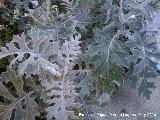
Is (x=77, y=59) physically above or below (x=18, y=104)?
above

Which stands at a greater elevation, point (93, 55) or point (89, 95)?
point (93, 55)

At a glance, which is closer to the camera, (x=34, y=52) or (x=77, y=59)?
(x=34, y=52)

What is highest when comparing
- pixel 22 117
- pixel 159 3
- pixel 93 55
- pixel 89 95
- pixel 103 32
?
pixel 159 3

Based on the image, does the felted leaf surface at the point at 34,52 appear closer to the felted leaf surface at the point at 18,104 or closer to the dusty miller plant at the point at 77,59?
the dusty miller plant at the point at 77,59

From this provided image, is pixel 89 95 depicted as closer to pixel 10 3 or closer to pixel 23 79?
pixel 23 79

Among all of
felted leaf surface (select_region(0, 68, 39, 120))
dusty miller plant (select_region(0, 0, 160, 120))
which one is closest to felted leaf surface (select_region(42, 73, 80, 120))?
dusty miller plant (select_region(0, 0, 160, 120))

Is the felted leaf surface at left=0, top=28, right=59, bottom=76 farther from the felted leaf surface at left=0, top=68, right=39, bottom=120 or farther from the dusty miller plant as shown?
the felted leaf surface at left=0, top=68, right=39, bottom=120

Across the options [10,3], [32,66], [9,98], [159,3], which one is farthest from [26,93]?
[159,3]

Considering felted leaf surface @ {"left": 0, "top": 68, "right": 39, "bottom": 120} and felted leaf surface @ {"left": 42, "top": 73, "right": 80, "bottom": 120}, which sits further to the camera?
felted leaf surface @ {"left": 0, "top": 68, "right": 39, "bottom": 120}
